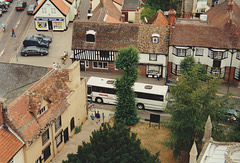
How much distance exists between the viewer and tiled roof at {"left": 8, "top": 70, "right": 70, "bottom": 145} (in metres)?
37.8

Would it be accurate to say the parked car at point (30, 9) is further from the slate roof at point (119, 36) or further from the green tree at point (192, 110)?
the green tree at point (192, 110)

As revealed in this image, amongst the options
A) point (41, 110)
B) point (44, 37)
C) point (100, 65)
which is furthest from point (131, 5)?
point (41, 110)

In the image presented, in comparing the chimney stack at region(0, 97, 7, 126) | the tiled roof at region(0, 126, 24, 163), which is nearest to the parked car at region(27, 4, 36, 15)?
the chimney stack at region(0, 97, 7, 126)

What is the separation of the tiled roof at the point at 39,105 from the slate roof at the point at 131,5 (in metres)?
→ 39.5

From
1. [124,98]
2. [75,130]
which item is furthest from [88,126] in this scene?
[124,98]

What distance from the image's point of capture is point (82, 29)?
63250mm

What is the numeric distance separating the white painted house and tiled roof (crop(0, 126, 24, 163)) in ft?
142

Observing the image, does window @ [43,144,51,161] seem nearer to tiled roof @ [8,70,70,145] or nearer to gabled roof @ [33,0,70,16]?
tiled roof @ [8,70,70,145]

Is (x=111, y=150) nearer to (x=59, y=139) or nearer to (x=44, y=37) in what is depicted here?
(x=59, y=139)

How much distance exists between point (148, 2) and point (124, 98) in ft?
132

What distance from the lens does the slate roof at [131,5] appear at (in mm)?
81312

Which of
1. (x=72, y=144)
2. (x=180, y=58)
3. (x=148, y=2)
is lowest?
(x=72, y=144)

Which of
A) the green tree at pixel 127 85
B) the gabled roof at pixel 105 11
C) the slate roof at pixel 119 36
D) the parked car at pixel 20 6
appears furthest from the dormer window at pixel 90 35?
the parked car at pixel 20 6

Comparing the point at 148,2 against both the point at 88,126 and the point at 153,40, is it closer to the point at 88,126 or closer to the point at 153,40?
the point at 153,40
